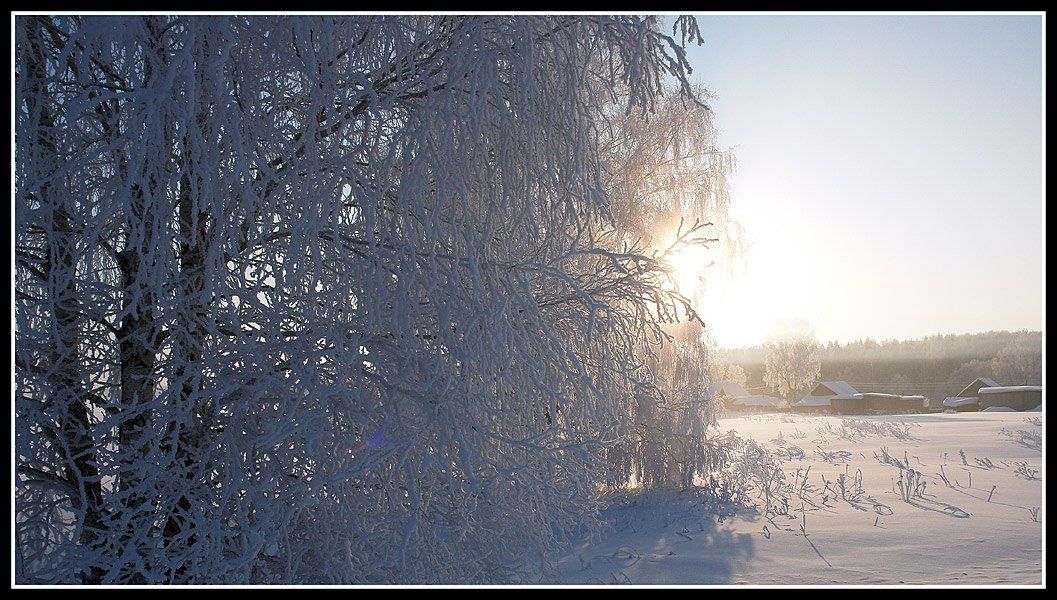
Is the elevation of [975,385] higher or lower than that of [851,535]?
lower

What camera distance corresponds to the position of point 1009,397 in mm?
21797

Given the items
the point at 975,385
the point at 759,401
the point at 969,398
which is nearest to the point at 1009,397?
the point at 969,398

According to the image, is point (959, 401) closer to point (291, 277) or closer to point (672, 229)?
point (672, 229)

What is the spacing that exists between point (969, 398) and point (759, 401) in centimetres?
1465

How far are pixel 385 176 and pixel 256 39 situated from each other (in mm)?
920

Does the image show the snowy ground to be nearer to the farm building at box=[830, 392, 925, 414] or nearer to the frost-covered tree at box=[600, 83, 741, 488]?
the frost-covered tree at box=[600, 83, 741, 488]

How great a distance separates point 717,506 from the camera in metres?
7.63

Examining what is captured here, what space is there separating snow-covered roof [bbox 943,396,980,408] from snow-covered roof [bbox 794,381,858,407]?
5.86 metres

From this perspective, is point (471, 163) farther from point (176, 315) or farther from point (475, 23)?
point (176, 315)

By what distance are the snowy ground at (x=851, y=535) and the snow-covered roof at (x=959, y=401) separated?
56.9ft

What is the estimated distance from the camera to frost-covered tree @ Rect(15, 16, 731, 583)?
236 cm

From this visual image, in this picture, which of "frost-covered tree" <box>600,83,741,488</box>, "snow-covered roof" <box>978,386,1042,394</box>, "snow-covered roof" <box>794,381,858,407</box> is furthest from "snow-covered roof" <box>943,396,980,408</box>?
"frost-covered tree" <box>600,83,741,488</box>

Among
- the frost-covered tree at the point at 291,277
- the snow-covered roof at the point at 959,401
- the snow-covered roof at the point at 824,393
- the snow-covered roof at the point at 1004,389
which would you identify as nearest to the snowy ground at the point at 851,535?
the frost-covered tree at the point at 291,277

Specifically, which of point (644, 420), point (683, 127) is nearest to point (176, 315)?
point (644, 420)
